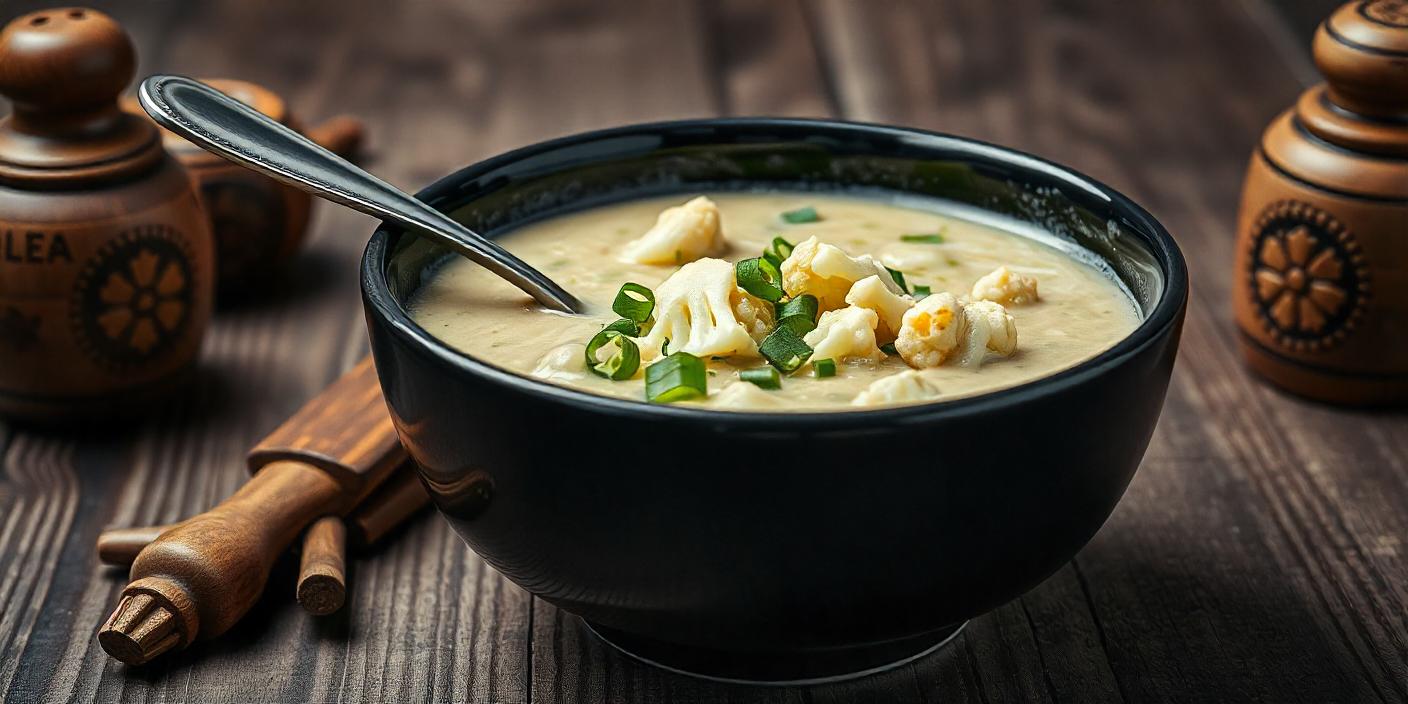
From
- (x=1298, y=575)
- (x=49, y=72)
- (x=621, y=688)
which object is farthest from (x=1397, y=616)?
(x=49, y=72)

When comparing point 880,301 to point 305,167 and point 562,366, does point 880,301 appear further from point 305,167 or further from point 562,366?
point 305,167

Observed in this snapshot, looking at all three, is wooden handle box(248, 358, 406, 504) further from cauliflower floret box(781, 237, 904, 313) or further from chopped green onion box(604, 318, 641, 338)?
cauliflower floret box(781, 237, 904, 313)

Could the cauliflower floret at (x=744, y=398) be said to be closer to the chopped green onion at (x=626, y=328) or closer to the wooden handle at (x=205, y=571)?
the chopped green onion at (x=626, y=328)

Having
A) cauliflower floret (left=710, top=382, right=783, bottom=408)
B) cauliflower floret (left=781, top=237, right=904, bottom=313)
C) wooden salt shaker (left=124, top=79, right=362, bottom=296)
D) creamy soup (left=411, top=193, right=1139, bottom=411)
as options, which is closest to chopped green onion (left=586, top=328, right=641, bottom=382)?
creamy soup (left=411, top=193, right=1139, bottom=411)

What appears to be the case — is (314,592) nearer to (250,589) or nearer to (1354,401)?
(250,589)

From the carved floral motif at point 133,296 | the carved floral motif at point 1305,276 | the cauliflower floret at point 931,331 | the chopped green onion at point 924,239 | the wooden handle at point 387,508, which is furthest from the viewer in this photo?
the carved floral motif at point 1305,276

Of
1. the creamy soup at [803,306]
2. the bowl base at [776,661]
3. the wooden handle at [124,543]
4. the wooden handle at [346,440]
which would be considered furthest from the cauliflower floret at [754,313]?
the wooden handle at [124,543]
